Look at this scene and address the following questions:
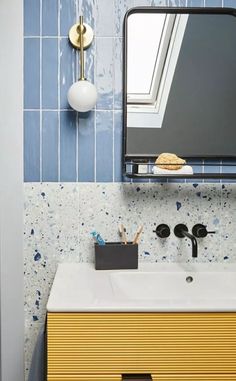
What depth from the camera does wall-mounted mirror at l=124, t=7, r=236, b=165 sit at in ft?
4.81

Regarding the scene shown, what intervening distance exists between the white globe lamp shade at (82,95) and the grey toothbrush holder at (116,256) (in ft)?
1.67

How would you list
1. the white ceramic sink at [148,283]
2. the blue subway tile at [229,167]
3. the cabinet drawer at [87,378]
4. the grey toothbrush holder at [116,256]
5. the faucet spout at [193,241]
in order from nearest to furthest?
the cabinet drawer at [87,378]
the white ceramic sink at [148,283]
the faucet spout at [193,241]
the grey toothbrush holder at [116,256]
the blue subway tile at [229,167]

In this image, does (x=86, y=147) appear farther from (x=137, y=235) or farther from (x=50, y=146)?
(x=137, y=235)

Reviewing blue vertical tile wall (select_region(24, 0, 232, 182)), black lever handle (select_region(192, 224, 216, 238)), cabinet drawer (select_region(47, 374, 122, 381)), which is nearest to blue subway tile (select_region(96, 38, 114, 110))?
blue vertical tile wall (select_region(24, 0, 232, 182))

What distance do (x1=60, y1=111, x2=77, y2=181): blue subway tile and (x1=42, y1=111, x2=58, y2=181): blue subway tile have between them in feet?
0.08

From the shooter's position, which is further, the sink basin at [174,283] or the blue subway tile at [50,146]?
the blue subway tile at [50,146]

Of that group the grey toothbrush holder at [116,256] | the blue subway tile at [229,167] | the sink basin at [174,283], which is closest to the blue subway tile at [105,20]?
the blue subway tile at [229,167]

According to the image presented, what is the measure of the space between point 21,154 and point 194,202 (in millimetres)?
694

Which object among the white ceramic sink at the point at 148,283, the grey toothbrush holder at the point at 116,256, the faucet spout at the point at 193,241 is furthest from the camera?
the grey toothbrush holder at the point at 116,256

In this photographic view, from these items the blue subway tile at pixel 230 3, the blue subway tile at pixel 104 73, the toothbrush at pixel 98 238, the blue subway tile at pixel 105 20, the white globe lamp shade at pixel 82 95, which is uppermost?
the blue subway tile at pixel 230 3

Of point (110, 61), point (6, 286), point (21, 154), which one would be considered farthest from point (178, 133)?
point (6, 286)

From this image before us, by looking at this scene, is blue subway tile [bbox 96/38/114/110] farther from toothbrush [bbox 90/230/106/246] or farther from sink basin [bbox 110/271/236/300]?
sink basin [bbox 110/271/236/300]

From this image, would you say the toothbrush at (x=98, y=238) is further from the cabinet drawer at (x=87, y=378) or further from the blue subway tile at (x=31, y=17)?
the blue subway tile at (x=31, y=17)

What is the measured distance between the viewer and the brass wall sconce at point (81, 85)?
1359 millimetres
